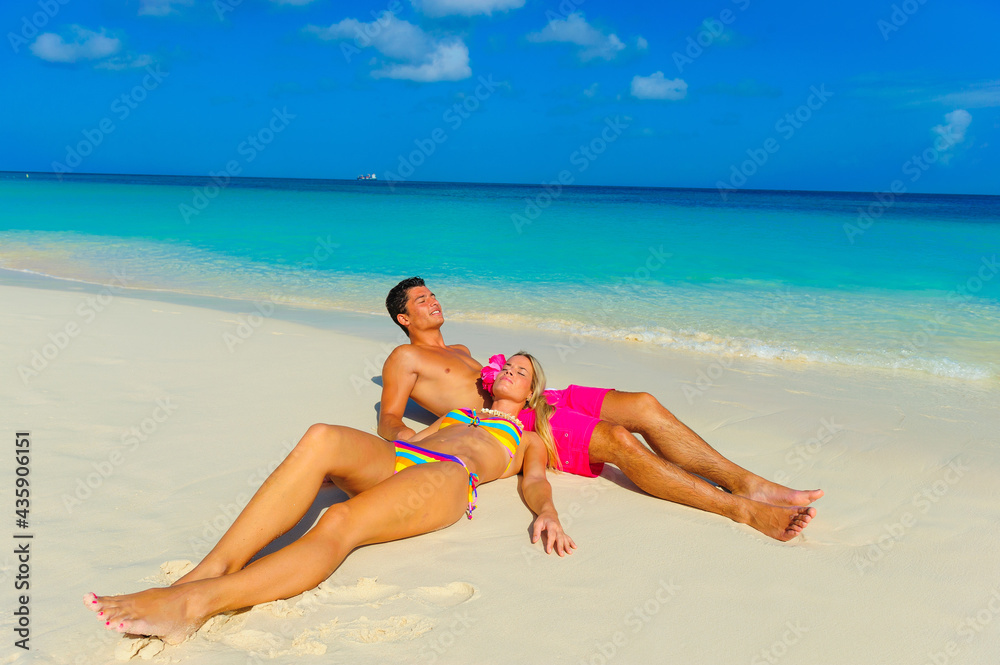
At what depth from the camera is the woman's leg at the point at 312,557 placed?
7.58ft

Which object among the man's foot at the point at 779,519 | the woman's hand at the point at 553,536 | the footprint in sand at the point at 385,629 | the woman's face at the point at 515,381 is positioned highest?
the woman's face at the point at 515,381

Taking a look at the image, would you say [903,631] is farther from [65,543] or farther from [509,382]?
[65,543]

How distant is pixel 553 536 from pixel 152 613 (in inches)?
66.8

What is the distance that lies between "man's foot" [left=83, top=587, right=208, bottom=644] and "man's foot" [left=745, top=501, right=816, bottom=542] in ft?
8.60

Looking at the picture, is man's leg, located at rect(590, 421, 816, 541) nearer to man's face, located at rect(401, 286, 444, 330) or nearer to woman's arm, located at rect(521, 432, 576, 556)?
woman's arm, located at rect(521, 432, 576, 556)

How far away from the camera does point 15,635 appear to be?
2393 mm

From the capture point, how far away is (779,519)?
347cm

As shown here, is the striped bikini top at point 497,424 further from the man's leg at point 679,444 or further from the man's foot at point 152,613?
the man's foot at point 152,613

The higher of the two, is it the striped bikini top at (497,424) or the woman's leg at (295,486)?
the striped bikini top at (497,424)

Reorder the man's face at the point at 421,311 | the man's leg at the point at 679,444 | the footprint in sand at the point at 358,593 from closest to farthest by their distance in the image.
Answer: the footprint in sand at the point at 358,593, the man's leg at the point at 679,444, the man's face at the point at 421,311

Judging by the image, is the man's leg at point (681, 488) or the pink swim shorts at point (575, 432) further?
the pink swim shorts at point (575, 432)

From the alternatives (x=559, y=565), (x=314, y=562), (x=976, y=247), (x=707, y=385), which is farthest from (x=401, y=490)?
(x=976, y=247)

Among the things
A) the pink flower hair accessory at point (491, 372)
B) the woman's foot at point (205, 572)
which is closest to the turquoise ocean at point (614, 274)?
the pink flower hair accessory at point (491, 372)

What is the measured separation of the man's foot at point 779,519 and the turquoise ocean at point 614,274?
408cm
